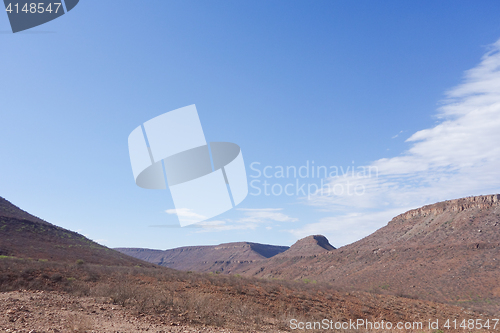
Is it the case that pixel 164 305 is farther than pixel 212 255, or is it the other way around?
pixel 212 255

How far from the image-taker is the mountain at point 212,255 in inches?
5241

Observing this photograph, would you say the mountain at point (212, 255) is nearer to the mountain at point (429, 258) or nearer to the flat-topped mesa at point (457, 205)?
the mountain at point (429, 258)

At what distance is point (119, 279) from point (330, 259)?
68828 mm

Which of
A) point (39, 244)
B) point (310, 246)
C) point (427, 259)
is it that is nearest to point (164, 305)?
point (39, 244)

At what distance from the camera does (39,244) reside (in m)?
42.0

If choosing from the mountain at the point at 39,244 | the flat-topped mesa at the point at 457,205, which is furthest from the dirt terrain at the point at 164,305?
the flat-topped mesa at the point at 457,205

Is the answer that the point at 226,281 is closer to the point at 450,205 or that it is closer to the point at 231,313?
the point at 231,313

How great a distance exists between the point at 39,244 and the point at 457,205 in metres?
85.7

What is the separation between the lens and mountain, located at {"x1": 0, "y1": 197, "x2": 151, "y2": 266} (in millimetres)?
36156

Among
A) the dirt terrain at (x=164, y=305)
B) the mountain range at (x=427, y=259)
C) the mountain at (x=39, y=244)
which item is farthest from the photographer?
the mountain range at (x=427, y=259)

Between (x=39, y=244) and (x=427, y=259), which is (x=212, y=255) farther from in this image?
(x=39, y=244)

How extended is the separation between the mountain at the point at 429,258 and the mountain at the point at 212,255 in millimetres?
48045

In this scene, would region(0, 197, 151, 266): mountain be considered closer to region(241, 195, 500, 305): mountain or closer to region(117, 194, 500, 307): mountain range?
region(117, 194, 500, 307): mountain range

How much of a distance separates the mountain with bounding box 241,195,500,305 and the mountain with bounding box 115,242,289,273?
48.0 m
